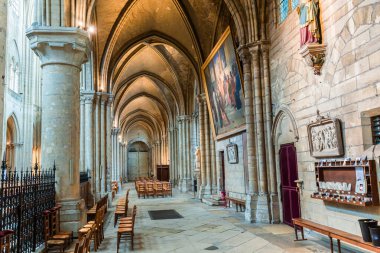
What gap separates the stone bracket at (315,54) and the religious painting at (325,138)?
1259 mm

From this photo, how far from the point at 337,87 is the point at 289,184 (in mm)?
3841

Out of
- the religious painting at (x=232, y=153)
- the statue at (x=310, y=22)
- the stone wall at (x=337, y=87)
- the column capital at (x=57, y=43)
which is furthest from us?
the religious painting at (x=232, y=153)

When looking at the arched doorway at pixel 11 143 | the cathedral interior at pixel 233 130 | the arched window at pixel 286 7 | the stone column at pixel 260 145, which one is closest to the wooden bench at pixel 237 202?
the cathedral interior at pixel 233 130

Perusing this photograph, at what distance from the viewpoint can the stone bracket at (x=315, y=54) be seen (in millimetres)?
7730

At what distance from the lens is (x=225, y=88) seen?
46.1 ft

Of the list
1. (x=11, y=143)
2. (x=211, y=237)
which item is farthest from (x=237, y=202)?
(x=11, y=143)

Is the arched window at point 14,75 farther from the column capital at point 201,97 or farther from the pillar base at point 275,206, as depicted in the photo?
the pillar base at point 275,206

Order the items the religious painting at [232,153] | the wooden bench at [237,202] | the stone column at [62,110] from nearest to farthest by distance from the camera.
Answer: the stone column at [62,110] → the wooden bench at [237,202] → the religious painting at [232,153]

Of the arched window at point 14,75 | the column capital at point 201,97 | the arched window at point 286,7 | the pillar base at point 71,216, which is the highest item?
the arched window at point 14,75

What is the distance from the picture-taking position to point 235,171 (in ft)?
48.7

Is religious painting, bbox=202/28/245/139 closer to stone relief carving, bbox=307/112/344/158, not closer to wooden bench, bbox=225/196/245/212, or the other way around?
wooden bench, bbox=225/196/245/212

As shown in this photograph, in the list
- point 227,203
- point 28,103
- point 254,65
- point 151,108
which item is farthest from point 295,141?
point 151,108

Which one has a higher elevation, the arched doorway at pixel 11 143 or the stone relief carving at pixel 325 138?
the arched doorway at pixel 11 143

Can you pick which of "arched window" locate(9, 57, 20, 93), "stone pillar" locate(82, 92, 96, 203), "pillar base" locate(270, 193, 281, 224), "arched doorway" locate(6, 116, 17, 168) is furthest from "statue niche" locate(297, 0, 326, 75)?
"arched doorway" locate(6, 116, 17, 168)
